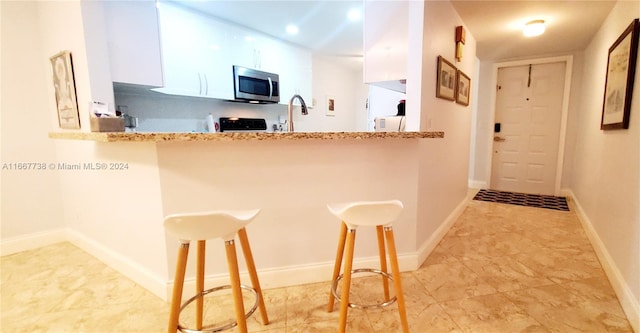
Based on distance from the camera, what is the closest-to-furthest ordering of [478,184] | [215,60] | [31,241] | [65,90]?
1. [65,90]
2. [31,241]
3. [215,60]
4. [478,184]

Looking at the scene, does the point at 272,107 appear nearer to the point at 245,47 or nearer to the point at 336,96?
the point at 245,47

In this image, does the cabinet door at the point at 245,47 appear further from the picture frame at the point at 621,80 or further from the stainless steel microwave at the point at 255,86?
the picture frame at the point at 621,80

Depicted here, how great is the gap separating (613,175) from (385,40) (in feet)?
6.58

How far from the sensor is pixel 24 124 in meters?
2.50

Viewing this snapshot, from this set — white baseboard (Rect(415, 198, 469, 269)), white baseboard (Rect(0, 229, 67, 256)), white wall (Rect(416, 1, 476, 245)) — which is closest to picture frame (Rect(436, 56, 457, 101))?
white wall (Rect(416, 1, 476, 245))

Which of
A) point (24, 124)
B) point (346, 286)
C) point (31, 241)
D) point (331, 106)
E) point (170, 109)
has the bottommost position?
point (31, 241)

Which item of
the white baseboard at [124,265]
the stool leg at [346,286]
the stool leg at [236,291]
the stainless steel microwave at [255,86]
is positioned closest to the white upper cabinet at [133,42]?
the stainless steel microwave at [255,86]

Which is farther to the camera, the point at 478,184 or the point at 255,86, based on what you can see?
the point at 478,184

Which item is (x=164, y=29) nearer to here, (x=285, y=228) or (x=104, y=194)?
(x=104, y=194)

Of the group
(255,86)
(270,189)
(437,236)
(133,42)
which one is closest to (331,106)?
(255,86)

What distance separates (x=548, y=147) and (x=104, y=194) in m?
5.63

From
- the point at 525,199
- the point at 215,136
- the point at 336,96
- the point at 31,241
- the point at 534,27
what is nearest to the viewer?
the point at 215,136

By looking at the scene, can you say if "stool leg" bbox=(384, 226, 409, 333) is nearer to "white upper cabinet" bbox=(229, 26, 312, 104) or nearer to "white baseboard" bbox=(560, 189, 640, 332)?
"white baseboard" bbox=(560, 189, 640, 332)

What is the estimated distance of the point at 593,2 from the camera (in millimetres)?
2490
